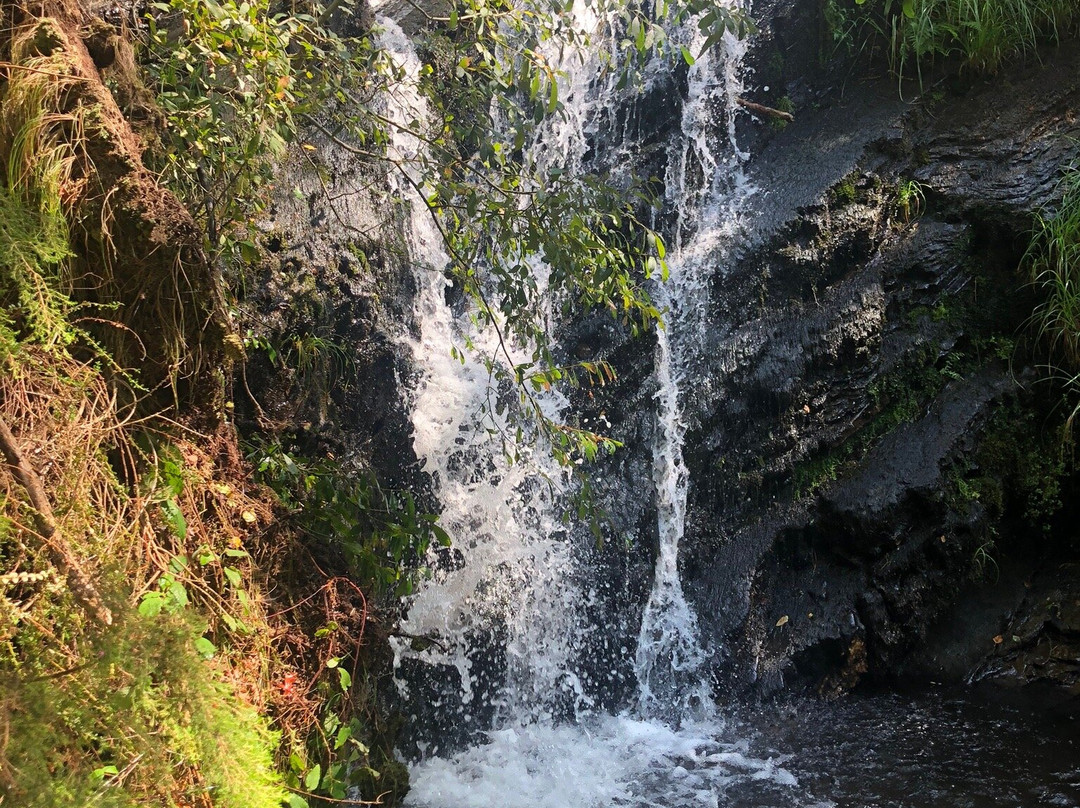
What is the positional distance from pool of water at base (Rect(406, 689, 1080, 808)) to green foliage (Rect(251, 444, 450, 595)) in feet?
4.83

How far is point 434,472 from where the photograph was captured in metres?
5.77

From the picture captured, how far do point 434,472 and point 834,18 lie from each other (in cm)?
472

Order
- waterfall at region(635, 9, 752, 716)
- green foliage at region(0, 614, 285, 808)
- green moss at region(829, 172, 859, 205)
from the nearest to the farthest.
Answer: green foliage at region(0, 614, 285, 808), waterfall at region(635, 9, 752, 716), green moss at region(829, 172, 859, 205)

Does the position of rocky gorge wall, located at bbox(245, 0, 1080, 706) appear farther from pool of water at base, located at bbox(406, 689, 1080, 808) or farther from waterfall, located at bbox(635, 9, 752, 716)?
pool of water at base, located at bbox(406, 689, 1080, 808)

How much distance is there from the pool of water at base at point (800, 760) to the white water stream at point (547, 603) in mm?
19

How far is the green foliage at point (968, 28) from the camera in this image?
212 inches

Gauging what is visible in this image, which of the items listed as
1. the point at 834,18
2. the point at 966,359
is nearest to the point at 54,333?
the point at 966,359

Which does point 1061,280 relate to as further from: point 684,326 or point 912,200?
point 684,326

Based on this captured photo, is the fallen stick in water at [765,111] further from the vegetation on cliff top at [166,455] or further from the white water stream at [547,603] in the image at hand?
the vegetation on cliff top at [166,455]

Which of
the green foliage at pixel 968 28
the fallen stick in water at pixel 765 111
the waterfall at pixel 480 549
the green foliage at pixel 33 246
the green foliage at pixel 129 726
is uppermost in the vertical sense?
the green foliage at pixel 968 28

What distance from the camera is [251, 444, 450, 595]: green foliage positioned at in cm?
345

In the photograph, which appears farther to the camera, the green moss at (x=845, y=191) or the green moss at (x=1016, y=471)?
the green moss at (x=845, y=191)

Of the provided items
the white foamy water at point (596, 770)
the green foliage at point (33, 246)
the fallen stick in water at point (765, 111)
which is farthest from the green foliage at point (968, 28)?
the green foliage at point (33, 246)

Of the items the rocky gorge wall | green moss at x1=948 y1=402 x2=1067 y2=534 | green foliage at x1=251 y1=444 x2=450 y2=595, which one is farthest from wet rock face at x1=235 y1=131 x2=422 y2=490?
green moss at x1=948 y1=402 x2=1067 y2=534
